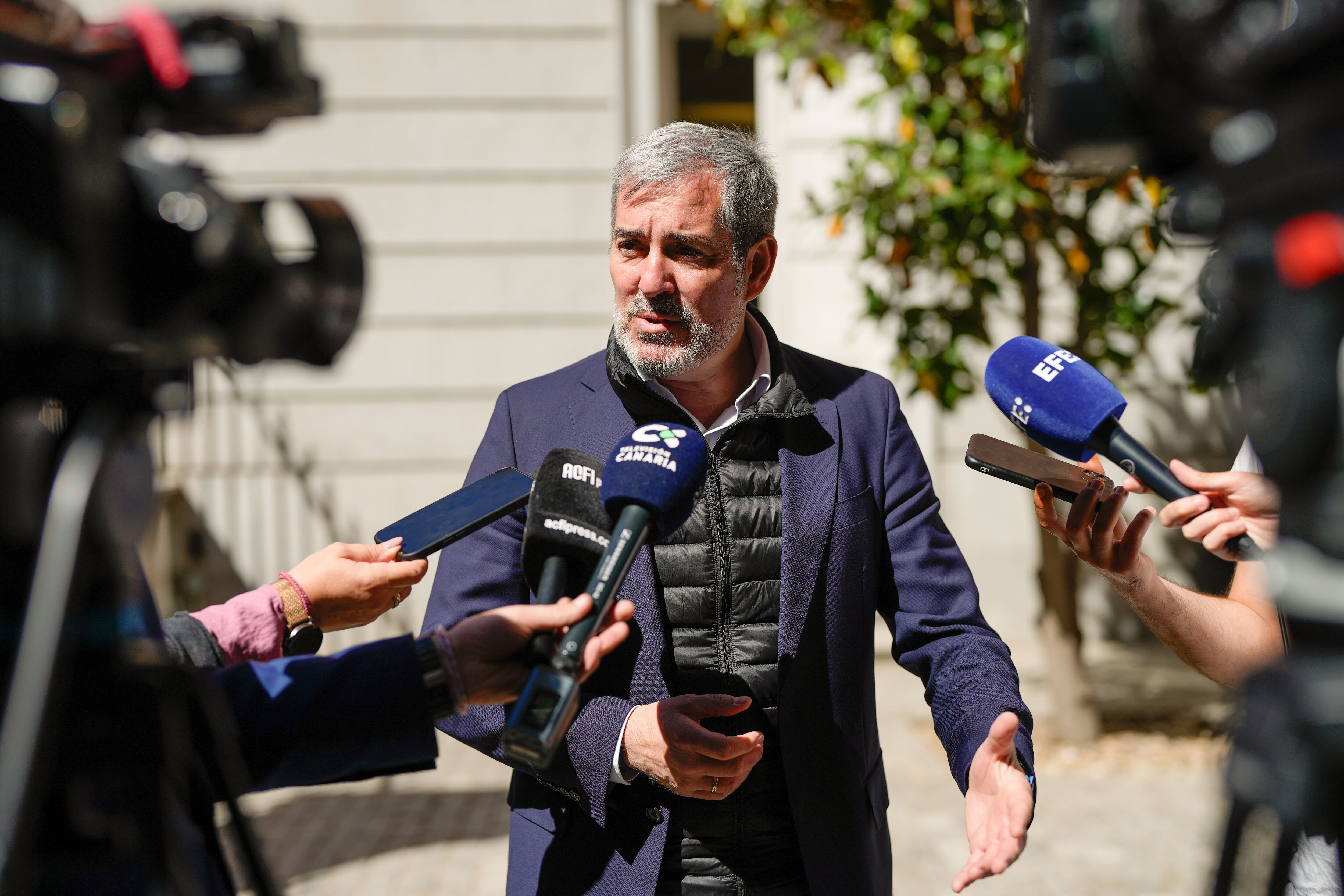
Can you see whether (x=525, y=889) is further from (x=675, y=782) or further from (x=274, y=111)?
(x=274, y=111)

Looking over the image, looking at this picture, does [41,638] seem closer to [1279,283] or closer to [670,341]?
[1279,283]

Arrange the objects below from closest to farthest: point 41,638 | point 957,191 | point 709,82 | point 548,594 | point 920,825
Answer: point 41,638 < point 548,594 < point 957,191 < point 920,825 < point 709,82

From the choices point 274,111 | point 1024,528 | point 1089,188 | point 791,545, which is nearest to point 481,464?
point 791,545

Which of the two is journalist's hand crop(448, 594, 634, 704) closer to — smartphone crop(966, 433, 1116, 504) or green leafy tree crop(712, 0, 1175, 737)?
smartphone crop(966, 433, 1116, 504)

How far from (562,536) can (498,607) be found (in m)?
0.58

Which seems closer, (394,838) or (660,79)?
(394,838)

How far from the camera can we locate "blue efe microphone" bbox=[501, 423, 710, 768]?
1.29m

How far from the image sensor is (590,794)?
6.31ft

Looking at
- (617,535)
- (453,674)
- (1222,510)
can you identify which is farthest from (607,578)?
(1222,510)

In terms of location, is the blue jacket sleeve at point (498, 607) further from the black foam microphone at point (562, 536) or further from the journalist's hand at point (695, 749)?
the black foam microphone at point (562, 536)

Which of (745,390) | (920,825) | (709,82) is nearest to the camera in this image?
(745,390)

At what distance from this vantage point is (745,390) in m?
2.32

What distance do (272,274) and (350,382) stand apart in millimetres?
5855

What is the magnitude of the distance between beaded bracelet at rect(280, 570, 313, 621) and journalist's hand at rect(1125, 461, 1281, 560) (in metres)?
1.36
